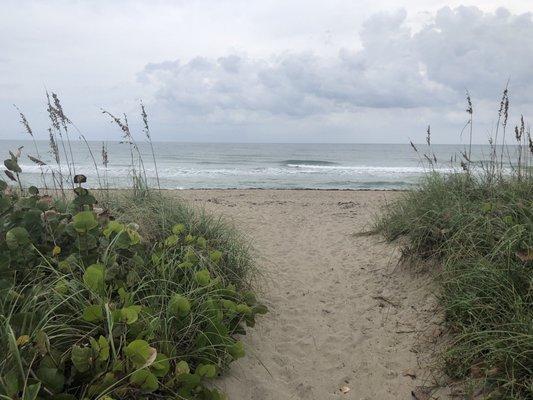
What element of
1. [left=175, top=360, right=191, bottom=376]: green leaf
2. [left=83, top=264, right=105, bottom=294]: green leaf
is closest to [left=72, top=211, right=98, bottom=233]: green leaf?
[left=83, top=264, right=105, bottom=294]: green leaf

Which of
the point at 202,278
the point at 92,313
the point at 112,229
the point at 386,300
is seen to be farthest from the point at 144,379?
the point at 386,300

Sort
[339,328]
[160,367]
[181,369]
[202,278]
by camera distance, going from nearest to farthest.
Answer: [160,367]
[181,369]
[202,278]
[339,328]

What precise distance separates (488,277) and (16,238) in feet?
10.9

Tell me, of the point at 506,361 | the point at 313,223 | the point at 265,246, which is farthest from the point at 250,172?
the point at 506,361

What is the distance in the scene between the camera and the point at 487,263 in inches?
136

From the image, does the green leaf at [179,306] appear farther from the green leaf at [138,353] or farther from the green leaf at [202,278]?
the green leaf at [138,353]

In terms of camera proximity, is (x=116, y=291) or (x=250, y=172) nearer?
(x=116, y=291)

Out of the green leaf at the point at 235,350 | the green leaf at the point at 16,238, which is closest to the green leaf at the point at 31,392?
the green leaf at the point at 16,238

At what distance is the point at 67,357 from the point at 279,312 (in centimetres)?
247

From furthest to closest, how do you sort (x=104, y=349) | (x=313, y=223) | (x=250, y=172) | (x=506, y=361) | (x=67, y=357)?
(x=250, y=172), (x=313, y=223), (x=506, y=361), (x=67, y=357), (x=104, y=349)

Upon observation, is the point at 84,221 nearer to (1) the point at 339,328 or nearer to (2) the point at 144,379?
(2) the point at 144,379

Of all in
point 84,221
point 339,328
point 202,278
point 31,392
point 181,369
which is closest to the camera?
point 31,392

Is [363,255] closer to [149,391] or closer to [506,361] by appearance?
[506,361]

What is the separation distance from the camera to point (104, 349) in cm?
227
